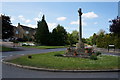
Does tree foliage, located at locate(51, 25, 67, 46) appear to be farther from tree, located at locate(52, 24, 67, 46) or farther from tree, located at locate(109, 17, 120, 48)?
tree, located at locate(109, 17, 120, 48)

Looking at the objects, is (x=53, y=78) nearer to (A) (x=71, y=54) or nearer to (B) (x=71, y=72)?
(B) (x=71, y=72)

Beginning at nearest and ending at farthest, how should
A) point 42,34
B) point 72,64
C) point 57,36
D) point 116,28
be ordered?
1. point 72,64
2. point 116,28
3. point 42,34
4. point 57,36

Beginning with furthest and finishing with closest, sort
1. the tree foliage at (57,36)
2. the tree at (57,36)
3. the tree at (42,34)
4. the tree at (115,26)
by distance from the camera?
the tree at (57,36)
the tree foliage at (57,36)
the tree at (42,34)
the tree at (115,26)

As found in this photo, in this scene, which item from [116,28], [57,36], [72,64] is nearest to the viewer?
[72,64]

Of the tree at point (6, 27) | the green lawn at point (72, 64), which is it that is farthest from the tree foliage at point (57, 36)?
the green lawn at point (72, 64)

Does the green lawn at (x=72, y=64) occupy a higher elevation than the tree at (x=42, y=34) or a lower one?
lower

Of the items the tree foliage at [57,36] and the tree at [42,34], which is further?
the tree foliage at [57,36]

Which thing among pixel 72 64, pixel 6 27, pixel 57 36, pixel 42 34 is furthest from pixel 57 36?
pixel 72 64

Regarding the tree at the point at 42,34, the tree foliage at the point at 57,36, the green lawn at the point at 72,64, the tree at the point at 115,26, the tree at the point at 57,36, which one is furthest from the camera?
the tree at the point at 57,36

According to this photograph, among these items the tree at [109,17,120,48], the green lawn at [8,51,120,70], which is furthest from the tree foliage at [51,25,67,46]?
the green lawn at [8,51,120,70]

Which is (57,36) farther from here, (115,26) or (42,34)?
(115,26)

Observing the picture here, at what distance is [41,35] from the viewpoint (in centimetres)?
4578

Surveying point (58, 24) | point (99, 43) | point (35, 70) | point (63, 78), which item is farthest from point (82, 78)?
point (58, 24)

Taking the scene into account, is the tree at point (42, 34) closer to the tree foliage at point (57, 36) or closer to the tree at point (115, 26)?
the tree foliage at point (57, 36)
